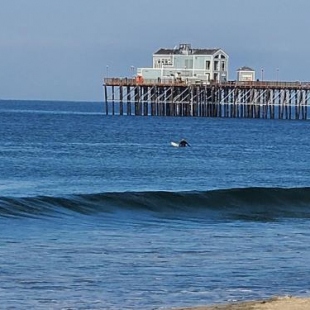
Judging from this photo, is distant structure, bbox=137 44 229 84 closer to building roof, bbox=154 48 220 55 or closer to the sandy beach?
building roof, bbox=154 48 220 55

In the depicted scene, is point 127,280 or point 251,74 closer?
point 127,280

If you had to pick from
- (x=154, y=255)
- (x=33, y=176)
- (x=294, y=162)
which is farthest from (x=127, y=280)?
(x=294, y=162)

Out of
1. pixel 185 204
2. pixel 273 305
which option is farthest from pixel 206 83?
pixel 273 305

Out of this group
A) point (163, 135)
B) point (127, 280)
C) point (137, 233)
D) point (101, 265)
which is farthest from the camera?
point (163, 135)

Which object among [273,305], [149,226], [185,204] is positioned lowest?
[185,204]

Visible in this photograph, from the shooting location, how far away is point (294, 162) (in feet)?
188

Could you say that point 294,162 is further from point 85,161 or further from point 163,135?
point 163,135

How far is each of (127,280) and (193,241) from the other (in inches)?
230

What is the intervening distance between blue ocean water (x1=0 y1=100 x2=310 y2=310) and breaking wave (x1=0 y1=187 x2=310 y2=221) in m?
0.05

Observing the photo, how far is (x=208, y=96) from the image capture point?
114m

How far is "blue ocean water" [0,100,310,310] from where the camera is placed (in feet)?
57.4

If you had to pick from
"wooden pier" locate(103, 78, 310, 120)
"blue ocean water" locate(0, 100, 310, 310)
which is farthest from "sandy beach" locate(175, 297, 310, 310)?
"wooden pier" locate(103, 78, 310, 120)

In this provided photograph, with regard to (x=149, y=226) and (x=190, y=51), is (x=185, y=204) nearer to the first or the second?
(x=149, y=226)

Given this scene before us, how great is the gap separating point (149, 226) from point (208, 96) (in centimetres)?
8682
